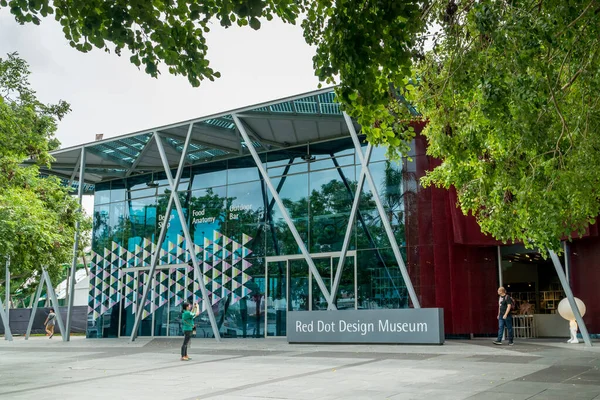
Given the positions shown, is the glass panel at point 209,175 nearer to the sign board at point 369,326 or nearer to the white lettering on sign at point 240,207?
the white lettering on sign at point 240,207

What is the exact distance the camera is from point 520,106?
26.5 feet

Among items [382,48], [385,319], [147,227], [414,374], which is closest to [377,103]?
[382,48]

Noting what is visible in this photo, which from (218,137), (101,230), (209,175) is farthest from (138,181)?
(218,137)

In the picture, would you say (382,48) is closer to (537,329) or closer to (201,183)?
(537,329)

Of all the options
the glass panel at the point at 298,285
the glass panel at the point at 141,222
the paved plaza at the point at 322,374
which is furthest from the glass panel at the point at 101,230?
the paved plaza at the point at 322,374

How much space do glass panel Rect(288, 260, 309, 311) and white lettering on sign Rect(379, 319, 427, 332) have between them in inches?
240

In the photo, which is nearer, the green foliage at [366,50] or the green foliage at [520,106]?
the green foliage at [366,50]

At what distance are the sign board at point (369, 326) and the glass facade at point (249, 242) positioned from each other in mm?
3440

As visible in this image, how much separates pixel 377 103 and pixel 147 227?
22.7 metres

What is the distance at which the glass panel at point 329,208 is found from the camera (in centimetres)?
2298

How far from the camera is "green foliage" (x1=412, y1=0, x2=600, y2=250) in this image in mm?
7754

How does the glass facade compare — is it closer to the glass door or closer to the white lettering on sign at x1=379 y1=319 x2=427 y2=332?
the glass door

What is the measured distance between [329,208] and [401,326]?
7.16m

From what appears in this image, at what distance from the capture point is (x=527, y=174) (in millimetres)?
10695
